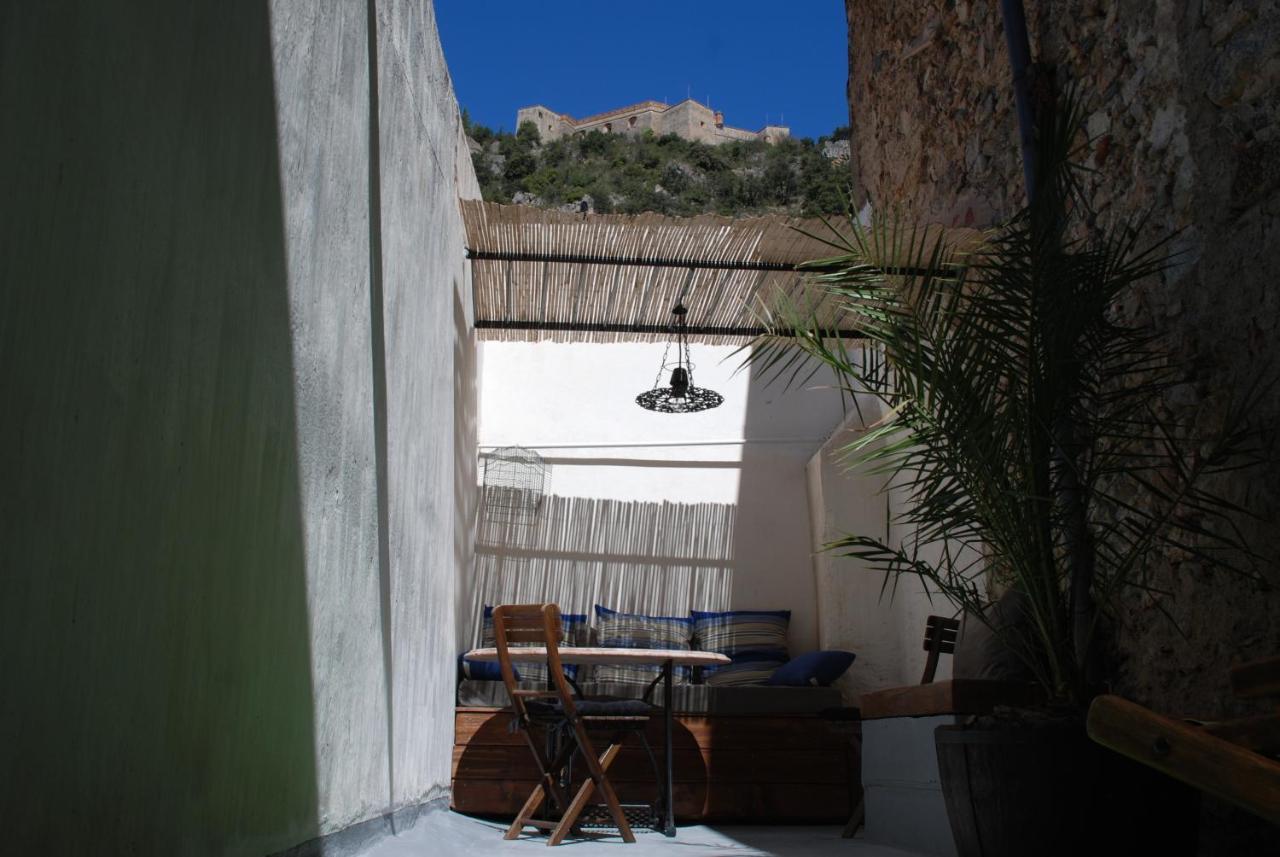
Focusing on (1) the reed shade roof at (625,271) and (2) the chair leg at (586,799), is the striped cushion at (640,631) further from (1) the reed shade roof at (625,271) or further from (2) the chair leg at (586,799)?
(2) the chair leg at (586,799)

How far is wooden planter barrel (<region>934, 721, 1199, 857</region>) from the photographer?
2.50 m

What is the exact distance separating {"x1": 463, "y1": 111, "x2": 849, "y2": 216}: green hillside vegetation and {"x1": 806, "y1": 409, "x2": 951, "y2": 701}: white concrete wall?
1031 inches

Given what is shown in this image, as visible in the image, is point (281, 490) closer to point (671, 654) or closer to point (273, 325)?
point (273, 325)

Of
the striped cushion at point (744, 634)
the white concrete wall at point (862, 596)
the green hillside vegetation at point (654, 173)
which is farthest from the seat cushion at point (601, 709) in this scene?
the green hillside vegetation at point (654, 173)

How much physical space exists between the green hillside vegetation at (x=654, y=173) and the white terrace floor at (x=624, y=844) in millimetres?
29748

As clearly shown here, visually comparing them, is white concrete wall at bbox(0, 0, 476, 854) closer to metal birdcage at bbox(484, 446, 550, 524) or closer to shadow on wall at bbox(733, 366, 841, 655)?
metal birdcage at bbox(484, 446, 550, 524)

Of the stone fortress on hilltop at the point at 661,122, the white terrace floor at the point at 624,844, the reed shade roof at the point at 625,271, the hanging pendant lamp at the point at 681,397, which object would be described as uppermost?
the stone fortress on hilltop at the point at 661,122

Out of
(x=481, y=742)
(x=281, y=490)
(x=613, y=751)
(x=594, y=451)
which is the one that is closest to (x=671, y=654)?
(x=613, y=751)

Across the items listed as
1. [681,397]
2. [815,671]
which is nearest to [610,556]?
[681,397]

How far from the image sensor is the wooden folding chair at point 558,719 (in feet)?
13.4

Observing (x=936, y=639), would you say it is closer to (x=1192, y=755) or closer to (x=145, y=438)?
(x=1192, y=755)

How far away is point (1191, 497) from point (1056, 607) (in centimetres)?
50

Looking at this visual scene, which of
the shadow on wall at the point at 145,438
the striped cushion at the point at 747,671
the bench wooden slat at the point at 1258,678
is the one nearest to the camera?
the shadow on wall at the point at 145,438

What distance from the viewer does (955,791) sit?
2.79m
